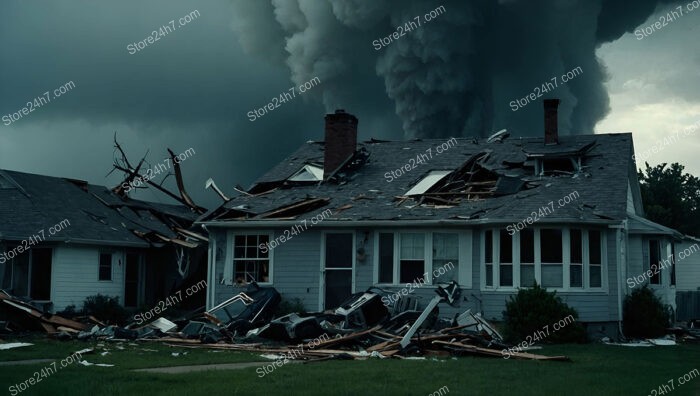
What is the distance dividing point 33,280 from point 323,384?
16.6m

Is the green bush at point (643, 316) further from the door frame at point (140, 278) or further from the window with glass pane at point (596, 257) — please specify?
the door frame at point (140, 278)

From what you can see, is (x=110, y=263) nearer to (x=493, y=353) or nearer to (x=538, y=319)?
(x=538, y=319)

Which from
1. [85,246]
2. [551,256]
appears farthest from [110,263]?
[551,256]

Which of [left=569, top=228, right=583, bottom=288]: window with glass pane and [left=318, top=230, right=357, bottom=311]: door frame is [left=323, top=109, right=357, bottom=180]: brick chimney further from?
[left=569, top=228, right=583, bottom=288]: window with glass pane

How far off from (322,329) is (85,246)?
10751 mm

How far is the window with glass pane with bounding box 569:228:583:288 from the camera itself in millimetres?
21516

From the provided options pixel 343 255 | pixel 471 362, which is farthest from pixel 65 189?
pixel 471 362

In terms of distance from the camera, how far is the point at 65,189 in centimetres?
3059

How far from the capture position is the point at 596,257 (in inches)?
856

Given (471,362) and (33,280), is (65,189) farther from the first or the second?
(471,362)

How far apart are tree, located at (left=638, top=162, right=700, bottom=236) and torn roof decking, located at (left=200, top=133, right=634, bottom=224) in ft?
126

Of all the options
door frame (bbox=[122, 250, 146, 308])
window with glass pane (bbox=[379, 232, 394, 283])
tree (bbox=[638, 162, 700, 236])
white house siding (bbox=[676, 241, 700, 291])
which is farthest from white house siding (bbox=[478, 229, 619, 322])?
tree (bbox=[638, 162, 700, 236])

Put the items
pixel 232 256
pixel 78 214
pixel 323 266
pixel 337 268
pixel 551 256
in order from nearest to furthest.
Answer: pixel 551 256, pixel 337 268, pixel 323 266, pixel 232 256, pixel 78 214

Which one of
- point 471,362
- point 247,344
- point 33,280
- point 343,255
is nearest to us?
point 471,362
